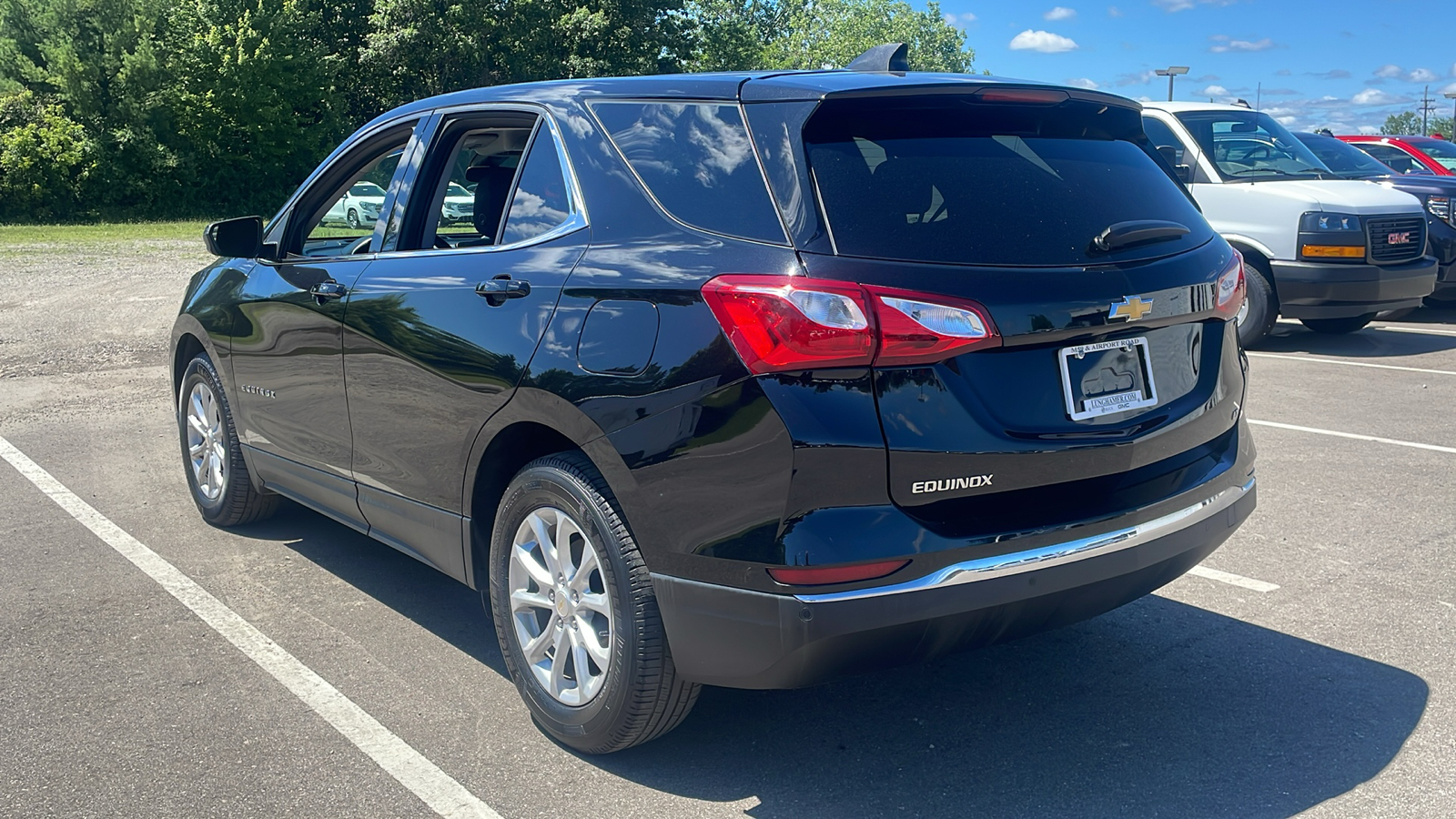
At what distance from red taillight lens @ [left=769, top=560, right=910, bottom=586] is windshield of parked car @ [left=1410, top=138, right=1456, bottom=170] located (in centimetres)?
1757

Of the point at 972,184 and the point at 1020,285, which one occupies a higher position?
the point at 972,184

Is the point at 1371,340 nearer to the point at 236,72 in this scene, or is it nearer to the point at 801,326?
the point at 801,326

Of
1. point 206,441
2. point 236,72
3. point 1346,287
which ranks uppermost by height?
point 236,72

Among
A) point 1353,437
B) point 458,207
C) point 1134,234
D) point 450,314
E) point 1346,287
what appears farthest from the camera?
point 1346,287

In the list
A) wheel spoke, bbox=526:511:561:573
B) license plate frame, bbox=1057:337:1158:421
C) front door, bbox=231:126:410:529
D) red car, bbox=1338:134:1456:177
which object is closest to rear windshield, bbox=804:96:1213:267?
license plate frame, bbox=1057:337:1158:421

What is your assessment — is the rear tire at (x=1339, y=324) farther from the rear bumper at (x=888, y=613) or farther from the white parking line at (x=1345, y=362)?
the rear bumper at (x=888, y=613)

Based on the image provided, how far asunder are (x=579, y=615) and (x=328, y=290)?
1687 millimetres

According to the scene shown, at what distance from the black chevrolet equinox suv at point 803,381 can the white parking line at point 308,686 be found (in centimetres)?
34

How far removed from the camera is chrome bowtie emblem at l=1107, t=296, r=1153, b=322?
117 inches

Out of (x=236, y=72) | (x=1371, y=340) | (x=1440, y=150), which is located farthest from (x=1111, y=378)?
(x=236, y=72)

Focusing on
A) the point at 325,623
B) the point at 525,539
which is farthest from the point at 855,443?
the point at 325,623

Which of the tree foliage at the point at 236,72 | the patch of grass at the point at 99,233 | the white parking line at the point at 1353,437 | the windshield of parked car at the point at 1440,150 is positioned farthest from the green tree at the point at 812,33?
the white parking line at the point at 1353,437

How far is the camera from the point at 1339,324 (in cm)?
1156

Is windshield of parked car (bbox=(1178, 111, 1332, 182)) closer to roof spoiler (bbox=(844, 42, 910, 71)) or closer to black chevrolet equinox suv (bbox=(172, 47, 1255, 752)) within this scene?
roof spoiler (bbox=(844, 42, 910, 71))
